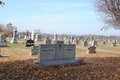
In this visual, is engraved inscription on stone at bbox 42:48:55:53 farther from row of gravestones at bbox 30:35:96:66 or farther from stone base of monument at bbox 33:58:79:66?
stone base of monument at bbox 33:58:79:66

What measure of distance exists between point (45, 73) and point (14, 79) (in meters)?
1.45

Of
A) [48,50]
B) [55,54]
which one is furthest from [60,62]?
[48,50]

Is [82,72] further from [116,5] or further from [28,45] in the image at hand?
[28,45]

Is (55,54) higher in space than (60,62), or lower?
higher

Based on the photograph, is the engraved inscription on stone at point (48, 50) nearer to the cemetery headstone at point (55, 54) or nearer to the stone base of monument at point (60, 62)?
the cemetery headstone at point (55, 54)

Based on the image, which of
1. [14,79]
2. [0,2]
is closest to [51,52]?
[14,79]

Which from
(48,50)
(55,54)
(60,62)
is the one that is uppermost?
(48,50)

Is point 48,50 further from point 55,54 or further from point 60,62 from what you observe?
point 60,62

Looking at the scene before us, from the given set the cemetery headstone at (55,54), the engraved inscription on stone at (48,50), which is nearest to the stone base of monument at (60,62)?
the cemetery headstone at (55,54)

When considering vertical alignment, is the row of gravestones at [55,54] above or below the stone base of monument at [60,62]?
above

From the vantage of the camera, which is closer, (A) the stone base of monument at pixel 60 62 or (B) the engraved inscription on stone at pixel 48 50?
(A) the stone base of monument at pixel 60 62

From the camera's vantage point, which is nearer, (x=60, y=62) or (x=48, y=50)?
(x=48, y=50)

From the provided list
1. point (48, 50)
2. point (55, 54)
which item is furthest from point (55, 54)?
point (48, 50)

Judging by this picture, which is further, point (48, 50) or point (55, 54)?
point (55, 54)
